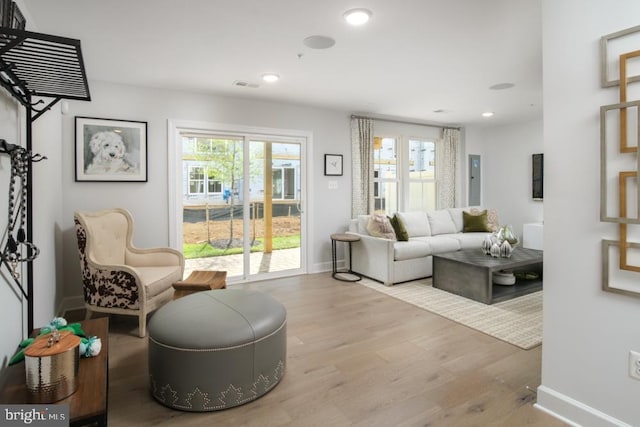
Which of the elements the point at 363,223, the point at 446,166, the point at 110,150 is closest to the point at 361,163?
the point at 363,223

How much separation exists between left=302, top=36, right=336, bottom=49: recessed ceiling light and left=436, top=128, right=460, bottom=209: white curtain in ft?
13.7

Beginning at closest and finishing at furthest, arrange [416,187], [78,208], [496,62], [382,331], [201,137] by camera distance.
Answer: [382,331], [496,62], [78,208], [201,137], [416,187]

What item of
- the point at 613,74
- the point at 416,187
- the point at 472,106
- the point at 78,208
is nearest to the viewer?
the point at 613,74

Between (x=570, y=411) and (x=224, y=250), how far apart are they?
395cm

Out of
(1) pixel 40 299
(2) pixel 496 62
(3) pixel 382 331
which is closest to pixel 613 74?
(2) pixel 496 62

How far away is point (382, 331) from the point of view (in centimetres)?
305

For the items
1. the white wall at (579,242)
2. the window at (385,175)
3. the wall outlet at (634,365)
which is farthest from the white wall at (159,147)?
the wall outlet at (634,365)

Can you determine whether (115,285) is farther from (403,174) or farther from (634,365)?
(403,174)

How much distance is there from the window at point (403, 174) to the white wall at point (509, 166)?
0.95m

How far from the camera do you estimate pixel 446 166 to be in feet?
21.4

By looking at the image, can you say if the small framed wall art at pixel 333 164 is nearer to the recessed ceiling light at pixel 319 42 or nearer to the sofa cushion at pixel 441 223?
the sofa cushion at pixel 441 223

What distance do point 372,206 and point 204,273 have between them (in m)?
2.96

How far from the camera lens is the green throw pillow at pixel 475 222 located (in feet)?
18.9

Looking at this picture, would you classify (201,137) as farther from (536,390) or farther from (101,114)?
(536,390)
